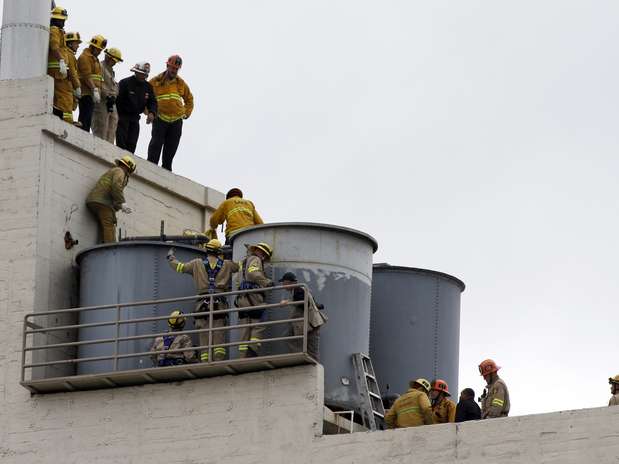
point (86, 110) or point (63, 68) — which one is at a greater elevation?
point (63, 68)

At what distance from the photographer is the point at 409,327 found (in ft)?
122

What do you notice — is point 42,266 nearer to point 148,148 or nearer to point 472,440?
point 148,148

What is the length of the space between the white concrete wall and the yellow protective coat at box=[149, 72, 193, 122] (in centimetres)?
160

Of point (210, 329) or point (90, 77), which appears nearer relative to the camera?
point (210, 329)

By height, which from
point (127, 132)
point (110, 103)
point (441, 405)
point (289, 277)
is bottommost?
point (441, 405)

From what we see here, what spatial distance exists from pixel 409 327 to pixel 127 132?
6368 millimetres

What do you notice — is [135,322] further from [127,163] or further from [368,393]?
[127,163]

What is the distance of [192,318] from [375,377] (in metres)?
3.16

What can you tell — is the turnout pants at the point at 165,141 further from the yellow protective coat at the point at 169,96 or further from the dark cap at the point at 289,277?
the dark cap at the point at 289,277

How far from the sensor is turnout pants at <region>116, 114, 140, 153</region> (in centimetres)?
3947

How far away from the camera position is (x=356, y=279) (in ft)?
114

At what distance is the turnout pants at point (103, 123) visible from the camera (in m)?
39.3

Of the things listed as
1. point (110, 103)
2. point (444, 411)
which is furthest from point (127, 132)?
point (444, 411)

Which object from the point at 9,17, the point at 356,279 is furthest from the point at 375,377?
the point at 9,17
